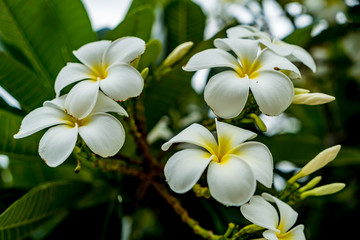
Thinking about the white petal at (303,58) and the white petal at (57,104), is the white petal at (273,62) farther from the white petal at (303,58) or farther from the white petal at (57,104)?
the white petal at (57,104)

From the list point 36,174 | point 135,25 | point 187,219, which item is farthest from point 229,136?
point 36,174

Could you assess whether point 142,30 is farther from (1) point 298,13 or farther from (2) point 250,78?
(1) point 298,13

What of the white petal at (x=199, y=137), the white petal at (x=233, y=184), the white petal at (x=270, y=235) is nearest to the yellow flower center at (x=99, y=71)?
the white petal at (x=199, y=137)

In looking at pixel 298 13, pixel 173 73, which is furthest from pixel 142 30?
pixel 298 13

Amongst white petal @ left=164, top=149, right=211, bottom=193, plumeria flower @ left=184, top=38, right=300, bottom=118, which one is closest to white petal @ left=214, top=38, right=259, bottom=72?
plumeria flower @ left=184, top=38, right=300, bottom=118

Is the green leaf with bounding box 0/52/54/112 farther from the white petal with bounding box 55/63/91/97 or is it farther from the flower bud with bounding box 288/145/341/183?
the flower bud with bounding box 288/145/341/183
